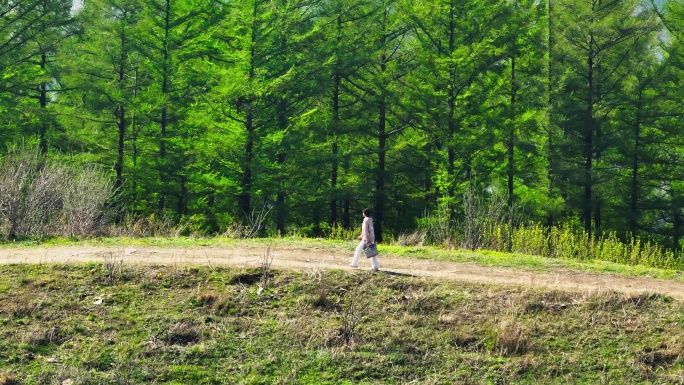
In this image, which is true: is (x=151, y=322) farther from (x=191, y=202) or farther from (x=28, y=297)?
(x=191, y=202)

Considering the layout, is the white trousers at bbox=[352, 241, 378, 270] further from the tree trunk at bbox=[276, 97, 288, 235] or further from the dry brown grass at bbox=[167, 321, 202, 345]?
the tree trunk at bbox=[276, 97, 288, 235]

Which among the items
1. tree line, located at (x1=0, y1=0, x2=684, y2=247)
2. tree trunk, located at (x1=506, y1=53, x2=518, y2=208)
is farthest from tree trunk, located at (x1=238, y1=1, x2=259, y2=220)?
tree trunk, located at (x1=506, y1=53, x2=518, y2=208)

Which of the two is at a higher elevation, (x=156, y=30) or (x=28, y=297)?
(x=156, y=30)

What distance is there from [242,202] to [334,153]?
156 inches

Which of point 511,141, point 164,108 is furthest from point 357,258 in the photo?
point 164,108

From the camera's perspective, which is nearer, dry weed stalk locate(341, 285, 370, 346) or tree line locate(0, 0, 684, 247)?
dry weed stalk locate(341, 285, 370, 346)

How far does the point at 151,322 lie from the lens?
40.6ft

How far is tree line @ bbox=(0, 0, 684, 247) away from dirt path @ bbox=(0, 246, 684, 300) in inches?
402

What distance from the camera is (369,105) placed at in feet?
95.2

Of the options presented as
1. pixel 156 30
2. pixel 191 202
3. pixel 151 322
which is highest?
pixel 156 30

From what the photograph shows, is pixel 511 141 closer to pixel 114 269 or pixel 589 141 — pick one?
pixel 589 141

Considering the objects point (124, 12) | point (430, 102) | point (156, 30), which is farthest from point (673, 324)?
point (124, 12)

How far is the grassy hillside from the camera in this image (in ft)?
36.8

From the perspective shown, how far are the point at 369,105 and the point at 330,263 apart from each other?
14811 mm
